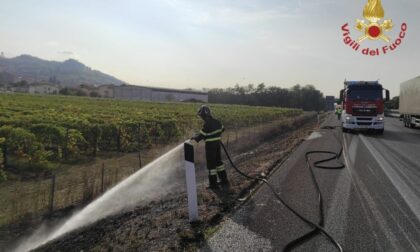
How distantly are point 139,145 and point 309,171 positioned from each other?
914 cm

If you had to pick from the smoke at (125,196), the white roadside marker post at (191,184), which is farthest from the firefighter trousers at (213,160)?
the white roadside marker post at (191,184)

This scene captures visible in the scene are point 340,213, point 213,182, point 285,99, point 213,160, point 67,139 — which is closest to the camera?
point 340,213

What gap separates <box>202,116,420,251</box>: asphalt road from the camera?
493 cm

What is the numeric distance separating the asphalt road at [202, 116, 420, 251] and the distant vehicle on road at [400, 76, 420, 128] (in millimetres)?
17538

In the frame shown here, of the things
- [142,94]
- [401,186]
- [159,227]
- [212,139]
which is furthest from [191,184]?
[142,94]

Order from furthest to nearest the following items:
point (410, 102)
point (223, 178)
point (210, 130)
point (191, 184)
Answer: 1. point (410, 102)
2. point (223, 178)
3. point (210, 130)
4. point (191, 184)

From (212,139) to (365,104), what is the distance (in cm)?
1646

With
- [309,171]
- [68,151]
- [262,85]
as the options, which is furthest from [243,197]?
[262,85]

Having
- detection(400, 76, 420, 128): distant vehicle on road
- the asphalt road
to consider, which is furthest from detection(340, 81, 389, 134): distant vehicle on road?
the asphalt road

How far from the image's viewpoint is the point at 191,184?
6094mm

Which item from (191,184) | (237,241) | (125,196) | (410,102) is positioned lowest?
(125,196)

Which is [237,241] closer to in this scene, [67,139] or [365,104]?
[67,139]

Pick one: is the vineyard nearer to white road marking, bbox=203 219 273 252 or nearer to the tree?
white road marking, bbox=203 219 273 252

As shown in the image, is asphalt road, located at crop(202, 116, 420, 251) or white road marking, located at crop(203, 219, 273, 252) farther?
asphalt road, located at crop(202, 116, 420, 251)
